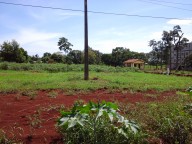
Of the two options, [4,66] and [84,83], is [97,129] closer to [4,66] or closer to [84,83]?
[84,83]

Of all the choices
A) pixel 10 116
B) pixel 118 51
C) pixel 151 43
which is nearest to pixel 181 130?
pixel 10 116

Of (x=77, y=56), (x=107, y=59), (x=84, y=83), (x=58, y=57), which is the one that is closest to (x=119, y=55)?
(x=107, y=59)

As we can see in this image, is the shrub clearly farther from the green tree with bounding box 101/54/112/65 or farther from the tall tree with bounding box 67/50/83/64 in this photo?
the green tree with bounding box 101/54/112/65

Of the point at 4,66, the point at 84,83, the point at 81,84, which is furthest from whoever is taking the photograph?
the point at 4,66

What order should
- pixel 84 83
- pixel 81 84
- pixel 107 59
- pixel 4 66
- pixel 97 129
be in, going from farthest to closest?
1. pixel 107 59
2. pixel 4 66
3. pixel 84 83
4. pixel 81 84
5. pixel 97 129

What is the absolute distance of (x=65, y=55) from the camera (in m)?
57.2

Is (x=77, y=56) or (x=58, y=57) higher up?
(x=77, y=56)

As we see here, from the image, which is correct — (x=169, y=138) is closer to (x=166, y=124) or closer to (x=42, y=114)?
(x=166, y=124)

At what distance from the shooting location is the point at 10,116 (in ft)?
15.2

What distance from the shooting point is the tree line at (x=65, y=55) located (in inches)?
1752

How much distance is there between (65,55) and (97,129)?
54.9 metres

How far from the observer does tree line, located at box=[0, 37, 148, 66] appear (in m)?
44.5

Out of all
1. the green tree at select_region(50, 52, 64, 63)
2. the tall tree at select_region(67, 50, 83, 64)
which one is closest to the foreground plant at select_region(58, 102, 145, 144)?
the green tree at select_region(50, 52, 64, 63)

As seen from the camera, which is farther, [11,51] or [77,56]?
[77,56]
